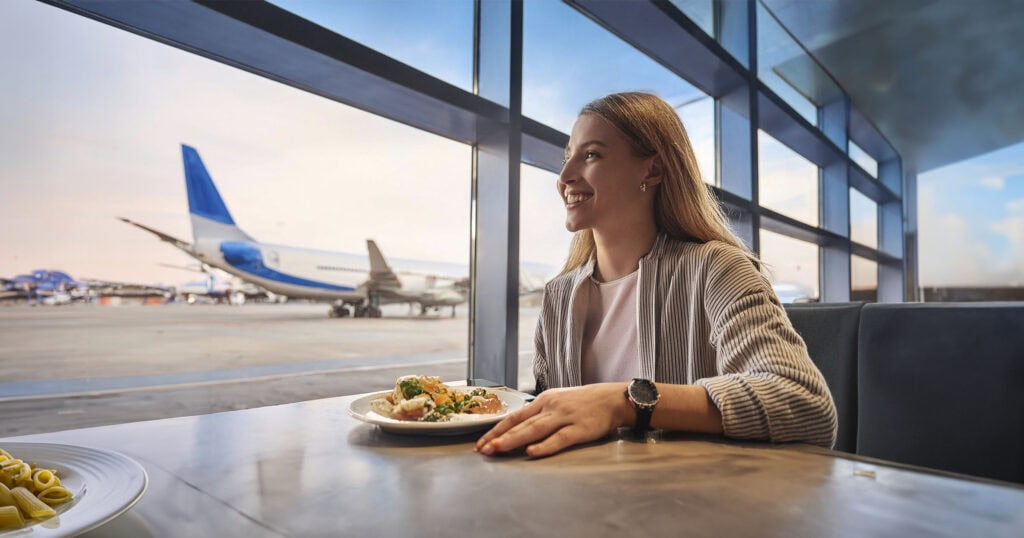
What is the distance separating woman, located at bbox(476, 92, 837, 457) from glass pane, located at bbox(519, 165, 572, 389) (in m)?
0.70

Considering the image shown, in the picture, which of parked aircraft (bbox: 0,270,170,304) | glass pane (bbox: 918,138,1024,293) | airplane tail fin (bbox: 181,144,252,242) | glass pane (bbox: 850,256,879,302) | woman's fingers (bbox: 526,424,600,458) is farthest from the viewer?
glass pane (bbox: 850,256,879,302)

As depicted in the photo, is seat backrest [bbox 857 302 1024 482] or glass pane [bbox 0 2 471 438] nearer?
seat backrest [bbox 857 302 1024 482]

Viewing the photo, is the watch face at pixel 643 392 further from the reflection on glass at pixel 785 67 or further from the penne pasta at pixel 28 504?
the reflection on glass at pixel 785 67

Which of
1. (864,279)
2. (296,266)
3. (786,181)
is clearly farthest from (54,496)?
(864,279)

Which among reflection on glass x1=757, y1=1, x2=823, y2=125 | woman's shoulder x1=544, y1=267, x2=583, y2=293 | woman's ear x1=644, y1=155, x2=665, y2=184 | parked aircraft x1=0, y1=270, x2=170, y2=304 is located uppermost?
reflection on glass x1=757, y1=1, x2=823, y2=125

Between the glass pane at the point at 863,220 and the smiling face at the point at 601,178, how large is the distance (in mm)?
5303

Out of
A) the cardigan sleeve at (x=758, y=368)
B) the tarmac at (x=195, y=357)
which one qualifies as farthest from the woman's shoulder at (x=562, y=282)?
the tarmac at (x=195, y=357)

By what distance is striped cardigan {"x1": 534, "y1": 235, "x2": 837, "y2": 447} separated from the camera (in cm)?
79

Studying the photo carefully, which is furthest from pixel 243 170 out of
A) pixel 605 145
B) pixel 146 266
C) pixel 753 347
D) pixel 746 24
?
pixel 746 24

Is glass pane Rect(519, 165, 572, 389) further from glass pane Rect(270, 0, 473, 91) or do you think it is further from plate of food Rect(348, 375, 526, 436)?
plate of food Rect(348, 375, 526, 436)

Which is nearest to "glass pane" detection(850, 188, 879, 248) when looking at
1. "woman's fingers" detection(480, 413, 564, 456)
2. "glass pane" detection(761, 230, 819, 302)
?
"glass pane" detection(761, 230, 819, 302)

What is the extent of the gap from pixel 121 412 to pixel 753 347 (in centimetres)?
173

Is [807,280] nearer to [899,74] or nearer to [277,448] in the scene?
[899,74]

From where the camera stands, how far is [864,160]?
582cm
